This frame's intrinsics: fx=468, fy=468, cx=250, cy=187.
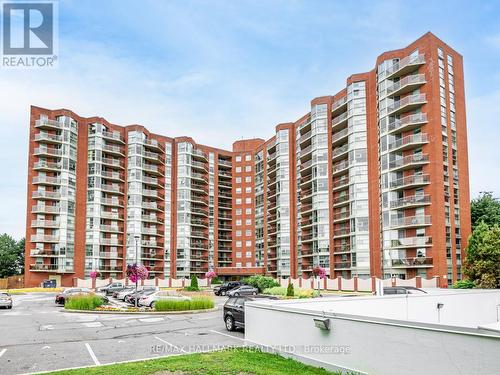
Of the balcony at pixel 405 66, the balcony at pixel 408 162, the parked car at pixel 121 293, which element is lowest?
the parked car at pixel 121 293

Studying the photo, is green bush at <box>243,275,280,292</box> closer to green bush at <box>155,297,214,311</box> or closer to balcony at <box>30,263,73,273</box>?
green bush at <box>155,297,214,311</box>

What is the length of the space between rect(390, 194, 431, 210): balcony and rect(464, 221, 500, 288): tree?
30.1 feet

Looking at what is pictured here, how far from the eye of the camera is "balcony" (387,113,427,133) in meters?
53.8

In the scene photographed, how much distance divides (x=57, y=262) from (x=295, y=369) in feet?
230

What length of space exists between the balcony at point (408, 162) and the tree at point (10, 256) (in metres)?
77.8

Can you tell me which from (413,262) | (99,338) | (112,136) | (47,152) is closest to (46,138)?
(47,152)

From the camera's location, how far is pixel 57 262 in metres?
73.6

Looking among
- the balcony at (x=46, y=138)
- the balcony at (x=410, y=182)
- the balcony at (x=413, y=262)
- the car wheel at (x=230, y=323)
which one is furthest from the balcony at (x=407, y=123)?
the balcony at (x=46, y=138)

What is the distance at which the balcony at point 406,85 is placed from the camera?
54250mm

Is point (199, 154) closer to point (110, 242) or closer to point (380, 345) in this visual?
point (110, 242)

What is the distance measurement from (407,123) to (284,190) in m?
30.0

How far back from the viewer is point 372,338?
A: 10461 millimetres

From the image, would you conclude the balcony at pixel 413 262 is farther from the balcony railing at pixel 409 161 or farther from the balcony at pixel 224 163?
the balcony at pixel 224 163

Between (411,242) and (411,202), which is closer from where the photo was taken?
(411,242)
